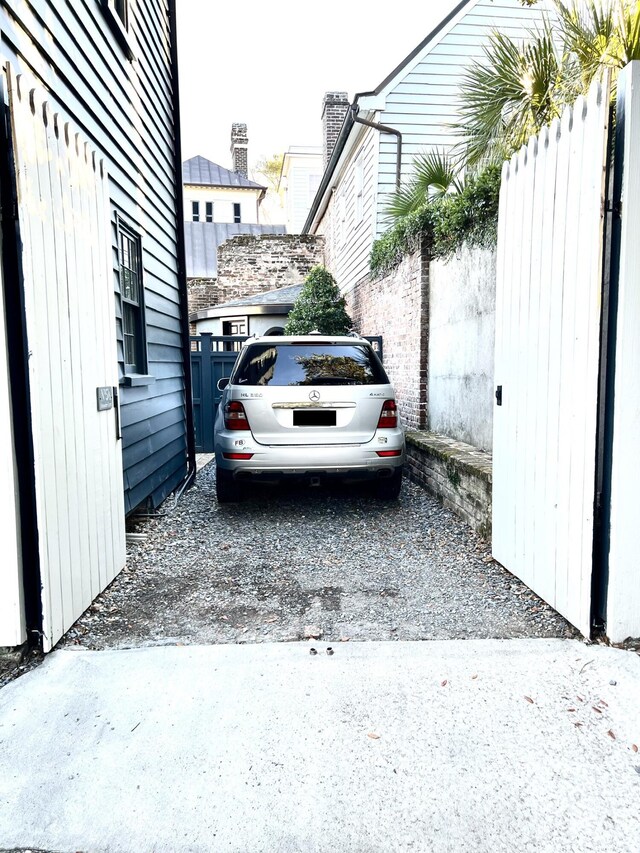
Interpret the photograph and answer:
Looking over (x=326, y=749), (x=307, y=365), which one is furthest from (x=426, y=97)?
(x=326, y=749)

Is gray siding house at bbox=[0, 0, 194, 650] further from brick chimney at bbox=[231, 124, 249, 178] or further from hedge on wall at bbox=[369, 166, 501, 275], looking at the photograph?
brick chimney at bbox=[231, 124, 249, 178]

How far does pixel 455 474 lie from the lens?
5.33m

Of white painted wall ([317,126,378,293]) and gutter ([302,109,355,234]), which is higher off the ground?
gutter ([302,109,355,234])

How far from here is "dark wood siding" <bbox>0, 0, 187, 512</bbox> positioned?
369 cm

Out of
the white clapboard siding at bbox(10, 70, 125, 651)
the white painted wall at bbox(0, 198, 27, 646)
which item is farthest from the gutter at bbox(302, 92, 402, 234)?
the white painted wall at bbox(0, 198, 27, 646)

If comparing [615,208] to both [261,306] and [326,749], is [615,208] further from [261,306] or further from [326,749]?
[261,306]

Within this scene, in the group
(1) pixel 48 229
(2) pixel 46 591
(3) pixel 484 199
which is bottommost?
(2) pixel 46 591

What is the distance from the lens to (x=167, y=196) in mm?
7117

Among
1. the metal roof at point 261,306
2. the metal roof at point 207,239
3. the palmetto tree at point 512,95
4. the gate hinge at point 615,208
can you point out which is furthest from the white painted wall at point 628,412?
the metal roof at point 207,239

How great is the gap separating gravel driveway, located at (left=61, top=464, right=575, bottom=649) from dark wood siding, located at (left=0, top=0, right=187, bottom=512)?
3.02 ft

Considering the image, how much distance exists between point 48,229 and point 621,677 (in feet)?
11.4

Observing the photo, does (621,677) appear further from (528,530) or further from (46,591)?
(46,591)

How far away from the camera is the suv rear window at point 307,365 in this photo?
5.24 m

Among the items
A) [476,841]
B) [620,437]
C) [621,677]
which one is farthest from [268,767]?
[620,437]
